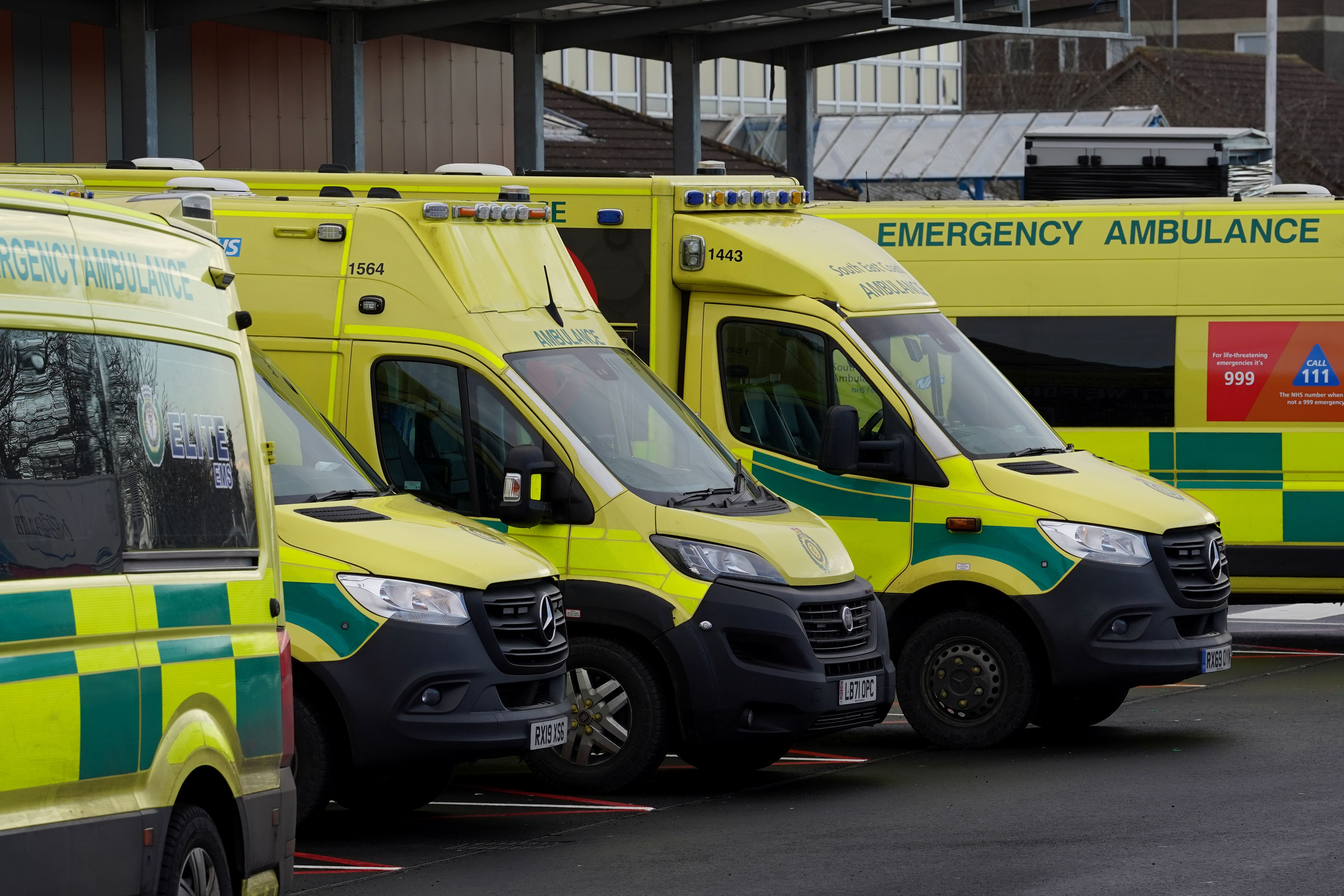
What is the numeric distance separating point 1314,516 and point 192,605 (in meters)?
9.91

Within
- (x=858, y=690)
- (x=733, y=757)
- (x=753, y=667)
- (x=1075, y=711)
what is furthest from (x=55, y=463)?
(x=1075, y=711)

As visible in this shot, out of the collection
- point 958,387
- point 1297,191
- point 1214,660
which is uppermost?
point 1297,191

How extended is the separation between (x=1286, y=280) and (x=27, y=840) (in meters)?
10.9

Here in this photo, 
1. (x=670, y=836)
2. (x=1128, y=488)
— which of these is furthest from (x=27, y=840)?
(x=1128, y=488)

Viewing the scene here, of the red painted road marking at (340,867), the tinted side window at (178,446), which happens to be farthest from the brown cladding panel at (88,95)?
the tinted side window at (178,446)

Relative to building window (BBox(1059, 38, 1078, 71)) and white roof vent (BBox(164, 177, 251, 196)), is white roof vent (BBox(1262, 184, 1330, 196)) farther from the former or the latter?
building window (BBox(1059, 38, 1078, 71))

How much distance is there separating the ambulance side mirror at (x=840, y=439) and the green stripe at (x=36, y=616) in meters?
6.31

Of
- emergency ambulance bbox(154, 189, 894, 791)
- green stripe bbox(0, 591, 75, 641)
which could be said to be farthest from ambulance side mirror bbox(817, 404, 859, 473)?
green stripe bbox(0, 591, 75, 641)

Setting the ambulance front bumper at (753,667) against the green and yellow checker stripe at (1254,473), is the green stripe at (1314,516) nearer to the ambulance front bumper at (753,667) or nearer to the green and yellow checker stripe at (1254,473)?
the green and yellow checker stripe at (1254,473)

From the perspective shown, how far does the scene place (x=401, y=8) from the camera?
19984 millimetres

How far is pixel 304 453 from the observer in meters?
9.10

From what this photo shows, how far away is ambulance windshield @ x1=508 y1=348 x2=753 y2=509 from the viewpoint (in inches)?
399

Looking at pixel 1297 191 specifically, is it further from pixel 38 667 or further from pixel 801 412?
pixel 38 667

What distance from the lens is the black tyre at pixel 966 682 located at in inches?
446
